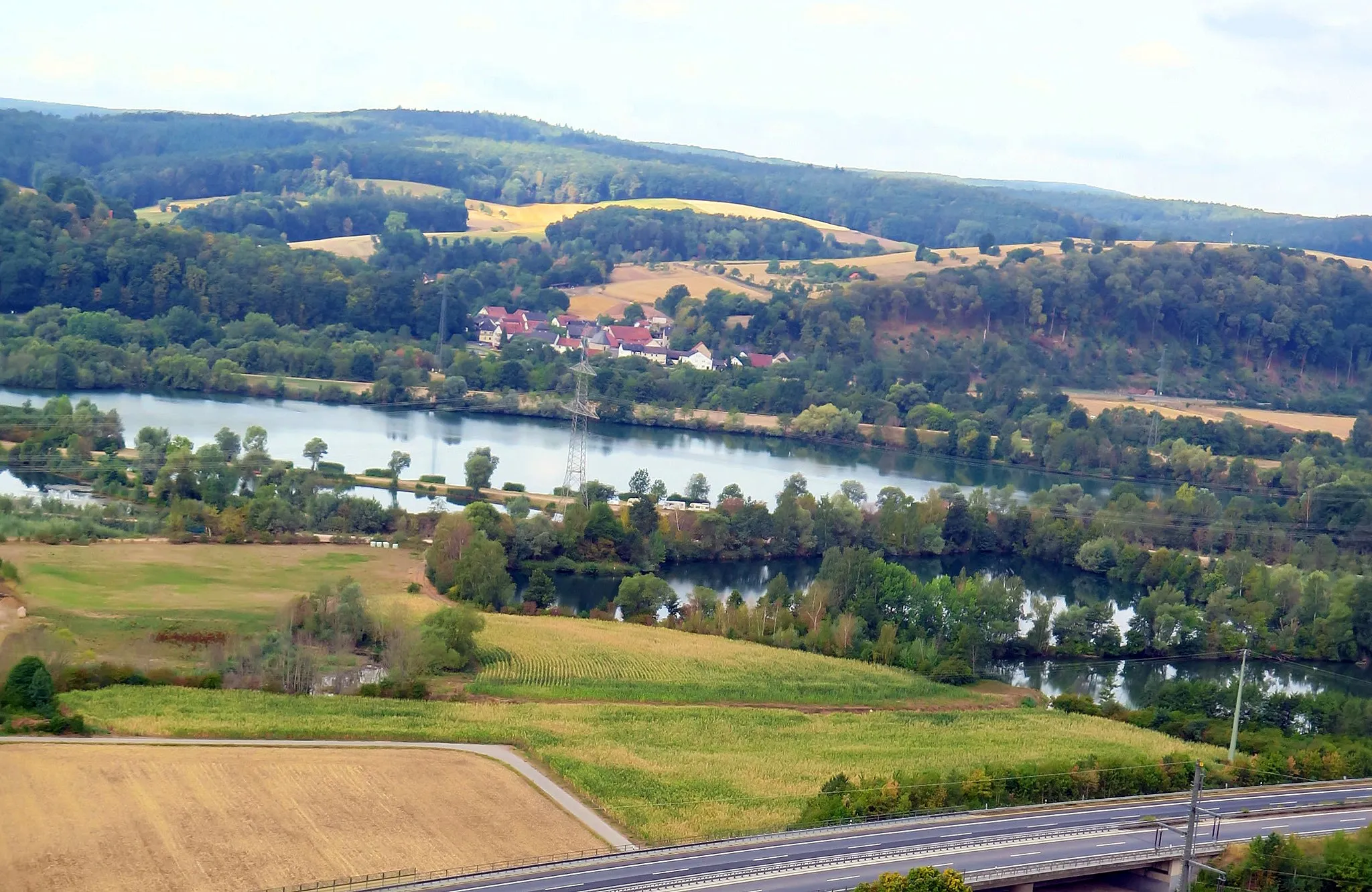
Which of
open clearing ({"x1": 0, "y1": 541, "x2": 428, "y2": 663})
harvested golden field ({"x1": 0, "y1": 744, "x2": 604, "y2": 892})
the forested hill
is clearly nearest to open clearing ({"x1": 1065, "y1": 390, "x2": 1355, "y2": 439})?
the forested hill

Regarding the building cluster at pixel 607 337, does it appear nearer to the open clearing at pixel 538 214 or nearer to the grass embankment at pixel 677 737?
the open clearing at pixel 538 214

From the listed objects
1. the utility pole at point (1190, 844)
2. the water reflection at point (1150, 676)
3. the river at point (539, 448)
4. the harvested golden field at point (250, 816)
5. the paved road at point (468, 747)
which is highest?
the utility pole at point (1190, 844)

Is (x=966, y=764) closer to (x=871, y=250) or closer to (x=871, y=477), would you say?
(x=871, y=477)

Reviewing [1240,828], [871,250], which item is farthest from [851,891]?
[871,250]

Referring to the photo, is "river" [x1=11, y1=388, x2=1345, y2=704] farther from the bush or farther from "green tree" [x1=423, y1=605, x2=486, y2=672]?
"green tree" [x1=423, y1=605, x2=486, y2=672]

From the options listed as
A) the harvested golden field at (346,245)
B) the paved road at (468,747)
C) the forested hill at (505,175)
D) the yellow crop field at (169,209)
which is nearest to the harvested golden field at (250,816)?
the paved road at (468,747)

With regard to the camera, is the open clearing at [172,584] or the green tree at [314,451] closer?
the open clearing at [172,584]

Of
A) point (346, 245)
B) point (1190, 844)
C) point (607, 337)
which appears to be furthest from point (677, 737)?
point (346, 245)
